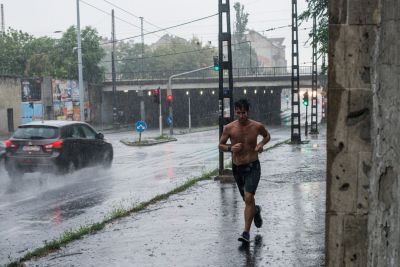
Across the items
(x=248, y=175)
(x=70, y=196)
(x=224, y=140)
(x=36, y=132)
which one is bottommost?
(x=70, y=196)

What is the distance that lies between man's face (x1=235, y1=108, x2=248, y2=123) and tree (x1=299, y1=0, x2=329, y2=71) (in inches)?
546

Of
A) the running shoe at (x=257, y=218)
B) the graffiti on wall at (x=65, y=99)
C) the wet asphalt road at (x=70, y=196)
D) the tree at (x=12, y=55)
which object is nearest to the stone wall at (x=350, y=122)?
the running shoe at (x=257, y=218)

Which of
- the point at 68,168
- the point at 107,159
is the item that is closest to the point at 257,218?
the point at 68,168

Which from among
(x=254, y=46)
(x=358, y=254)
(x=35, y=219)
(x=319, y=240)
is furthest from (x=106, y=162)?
(x=254, y=46)

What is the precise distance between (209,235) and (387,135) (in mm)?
4846

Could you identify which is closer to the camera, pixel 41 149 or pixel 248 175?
pixel 248 175

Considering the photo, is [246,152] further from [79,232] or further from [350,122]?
[350,122]

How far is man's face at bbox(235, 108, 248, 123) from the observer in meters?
6.92

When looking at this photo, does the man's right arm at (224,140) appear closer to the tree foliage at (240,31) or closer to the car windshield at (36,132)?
the car windshield at (36,132)

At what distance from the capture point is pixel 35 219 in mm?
9312

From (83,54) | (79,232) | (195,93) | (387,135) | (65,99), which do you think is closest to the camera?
(387,135)

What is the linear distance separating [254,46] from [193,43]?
3432cm

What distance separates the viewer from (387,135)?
9.30 feet

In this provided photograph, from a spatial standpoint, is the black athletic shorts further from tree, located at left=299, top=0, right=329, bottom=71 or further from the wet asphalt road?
tree, located at left=299, top=0, right=329, bottom=71
